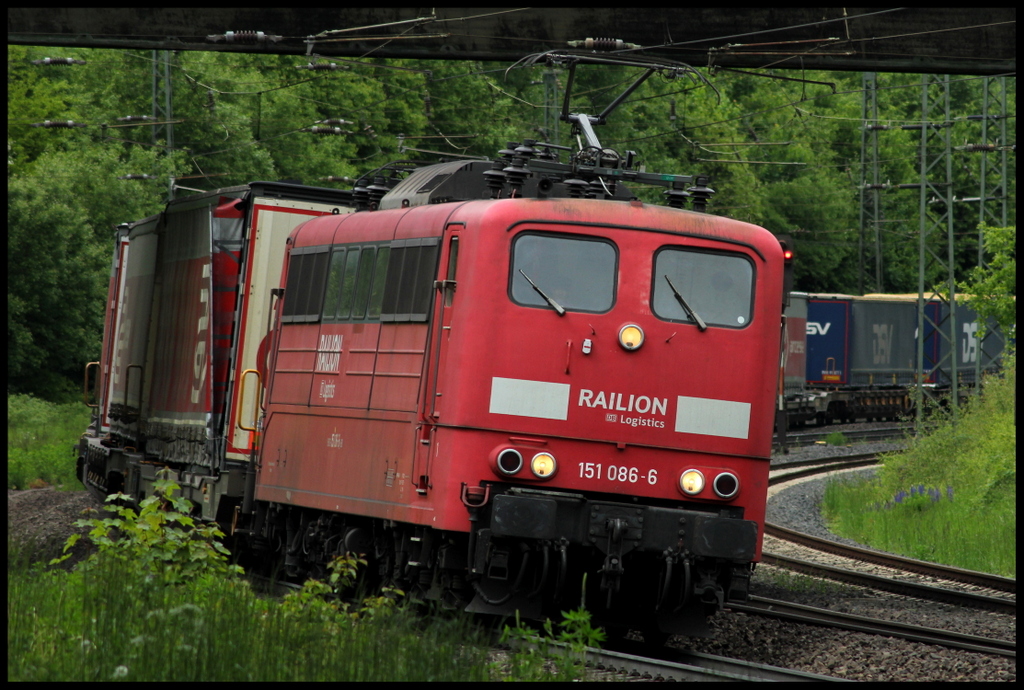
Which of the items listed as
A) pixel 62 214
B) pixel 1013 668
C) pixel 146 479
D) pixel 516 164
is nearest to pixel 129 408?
pixel 146 479

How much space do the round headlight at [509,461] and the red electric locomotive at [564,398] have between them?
0.02 m

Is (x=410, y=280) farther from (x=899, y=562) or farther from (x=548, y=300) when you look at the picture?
(x=899, y=562)

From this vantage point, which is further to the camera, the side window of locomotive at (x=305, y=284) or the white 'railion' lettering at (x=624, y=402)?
the side window of locomotive at (x=305, y=284)

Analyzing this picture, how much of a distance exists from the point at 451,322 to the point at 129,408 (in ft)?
29.5

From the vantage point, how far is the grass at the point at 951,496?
17.8 metres

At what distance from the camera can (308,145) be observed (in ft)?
148

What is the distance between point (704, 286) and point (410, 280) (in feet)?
7.24

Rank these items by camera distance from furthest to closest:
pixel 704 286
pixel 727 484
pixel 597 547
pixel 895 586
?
pixel 895 586, pixel 704 286, pixel 727 484, pixel 597 547

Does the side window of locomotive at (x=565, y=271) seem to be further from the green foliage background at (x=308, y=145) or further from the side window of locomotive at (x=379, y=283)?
the green foliage background at (x=308, y=145)

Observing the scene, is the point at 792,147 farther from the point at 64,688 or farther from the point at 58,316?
the point at 64,688

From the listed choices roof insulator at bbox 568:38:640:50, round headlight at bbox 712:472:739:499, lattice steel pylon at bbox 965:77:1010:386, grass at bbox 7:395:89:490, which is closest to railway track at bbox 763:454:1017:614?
round headlight at bbox 712:472:739:499

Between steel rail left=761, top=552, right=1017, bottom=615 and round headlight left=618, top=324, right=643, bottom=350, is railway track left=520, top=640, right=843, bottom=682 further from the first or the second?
steel rail left=761, top=552, right=1017, bottom=615

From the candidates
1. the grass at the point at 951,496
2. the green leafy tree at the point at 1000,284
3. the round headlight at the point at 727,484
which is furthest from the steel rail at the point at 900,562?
the green leafy tree at the point at 1000,284

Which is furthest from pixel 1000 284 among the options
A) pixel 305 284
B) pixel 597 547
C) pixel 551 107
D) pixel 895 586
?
pixel 597 547
